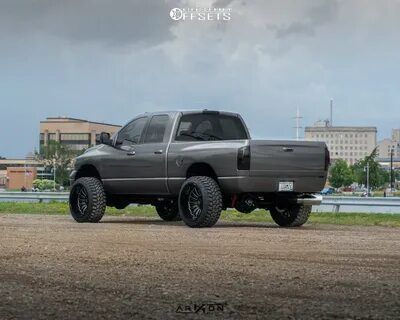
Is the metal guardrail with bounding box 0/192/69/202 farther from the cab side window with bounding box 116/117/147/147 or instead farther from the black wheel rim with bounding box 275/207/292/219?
the black wheel rim with bounding box 275/207/292/219

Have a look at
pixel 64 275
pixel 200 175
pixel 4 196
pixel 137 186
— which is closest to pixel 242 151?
pixel 200 175

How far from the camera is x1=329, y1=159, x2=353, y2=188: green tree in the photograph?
4626 inches

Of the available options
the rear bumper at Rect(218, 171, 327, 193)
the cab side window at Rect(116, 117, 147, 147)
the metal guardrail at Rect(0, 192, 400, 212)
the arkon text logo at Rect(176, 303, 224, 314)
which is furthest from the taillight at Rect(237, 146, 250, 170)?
the arkon text logo at Rect(176, 303, 224, 314)

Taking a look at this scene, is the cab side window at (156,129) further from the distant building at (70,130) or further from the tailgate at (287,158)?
the distant building at (70,130)

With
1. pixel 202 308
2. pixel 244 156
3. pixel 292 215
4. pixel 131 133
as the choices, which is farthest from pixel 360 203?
pixel 202 308

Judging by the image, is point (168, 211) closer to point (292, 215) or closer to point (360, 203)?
point (292, 215)

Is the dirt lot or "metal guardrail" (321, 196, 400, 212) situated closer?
the dirt lot

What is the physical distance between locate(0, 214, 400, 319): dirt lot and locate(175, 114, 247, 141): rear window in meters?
3.53

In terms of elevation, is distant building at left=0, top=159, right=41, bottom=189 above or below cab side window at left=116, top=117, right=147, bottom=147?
below

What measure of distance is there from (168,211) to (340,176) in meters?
104

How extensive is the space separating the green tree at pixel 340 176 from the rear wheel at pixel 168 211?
10240 cm

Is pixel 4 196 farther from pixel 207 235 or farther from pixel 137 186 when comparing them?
pixel 207 235

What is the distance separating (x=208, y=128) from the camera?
45.5 ft

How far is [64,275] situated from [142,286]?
0.90 metres
